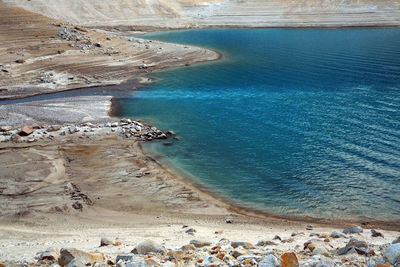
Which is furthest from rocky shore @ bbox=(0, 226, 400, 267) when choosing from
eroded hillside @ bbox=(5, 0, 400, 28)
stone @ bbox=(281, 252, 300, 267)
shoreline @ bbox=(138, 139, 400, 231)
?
eroded hillside @ bbox=(5, 0, 400, 28)

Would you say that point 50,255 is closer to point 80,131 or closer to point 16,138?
point 16,138

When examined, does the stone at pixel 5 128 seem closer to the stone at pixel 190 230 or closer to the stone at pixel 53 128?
the stone at pixel 53 128

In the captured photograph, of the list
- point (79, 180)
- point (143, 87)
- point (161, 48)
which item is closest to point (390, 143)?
point (79, 180)

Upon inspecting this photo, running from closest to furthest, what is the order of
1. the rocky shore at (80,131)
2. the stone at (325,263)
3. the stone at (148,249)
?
1. the stone at (325,263)
2. the stone at (148,249)
3. the rocky shore at (80,131)

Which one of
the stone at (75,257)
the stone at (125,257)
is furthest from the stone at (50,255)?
the stone at (125,257)

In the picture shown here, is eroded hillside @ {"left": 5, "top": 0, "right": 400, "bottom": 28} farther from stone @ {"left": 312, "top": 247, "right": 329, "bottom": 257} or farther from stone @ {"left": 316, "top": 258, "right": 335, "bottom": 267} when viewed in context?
stone @ {"left": 316, "top": 258, "right": 335, "bottom": 267}

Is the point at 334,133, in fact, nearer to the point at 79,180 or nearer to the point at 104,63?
the point at 79,180

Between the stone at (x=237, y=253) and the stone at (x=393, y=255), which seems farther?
the stone at (x=237, y=253)
